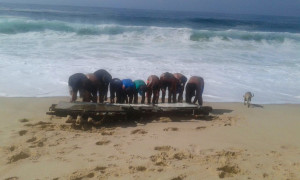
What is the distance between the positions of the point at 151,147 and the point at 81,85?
2915 mm

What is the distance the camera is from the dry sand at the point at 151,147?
504 centimetres

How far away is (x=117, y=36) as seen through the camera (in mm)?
26484

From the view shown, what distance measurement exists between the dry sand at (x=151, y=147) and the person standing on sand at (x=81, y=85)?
2.95 feet

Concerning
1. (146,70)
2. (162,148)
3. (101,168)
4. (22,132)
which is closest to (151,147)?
(162,148)

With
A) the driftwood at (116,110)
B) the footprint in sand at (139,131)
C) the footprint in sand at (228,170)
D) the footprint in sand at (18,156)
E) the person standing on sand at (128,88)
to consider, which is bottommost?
the footprint in sand at (228,170)

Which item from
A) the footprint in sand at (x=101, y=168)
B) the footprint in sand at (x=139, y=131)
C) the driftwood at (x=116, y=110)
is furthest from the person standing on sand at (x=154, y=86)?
the footprint in sand at (x=101, y=168)

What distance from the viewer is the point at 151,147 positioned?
19.6 feet

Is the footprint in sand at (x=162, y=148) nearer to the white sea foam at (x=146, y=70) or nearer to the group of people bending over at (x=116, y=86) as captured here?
the group of people bending over at (x=116, y=86)

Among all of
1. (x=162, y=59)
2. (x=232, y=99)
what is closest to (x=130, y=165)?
(x=232, y=99)

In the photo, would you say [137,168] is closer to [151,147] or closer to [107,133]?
[151,147]

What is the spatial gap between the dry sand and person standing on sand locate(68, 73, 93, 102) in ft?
2.95

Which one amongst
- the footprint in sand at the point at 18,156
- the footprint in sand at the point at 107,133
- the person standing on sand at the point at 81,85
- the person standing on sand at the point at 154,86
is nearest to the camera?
the footprint in sand at the point at 18,156

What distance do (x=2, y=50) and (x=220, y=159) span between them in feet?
46.3

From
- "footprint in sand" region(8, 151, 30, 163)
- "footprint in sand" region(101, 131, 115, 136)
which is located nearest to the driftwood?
"footprint in sand" region(101, 131, 115, 136)
